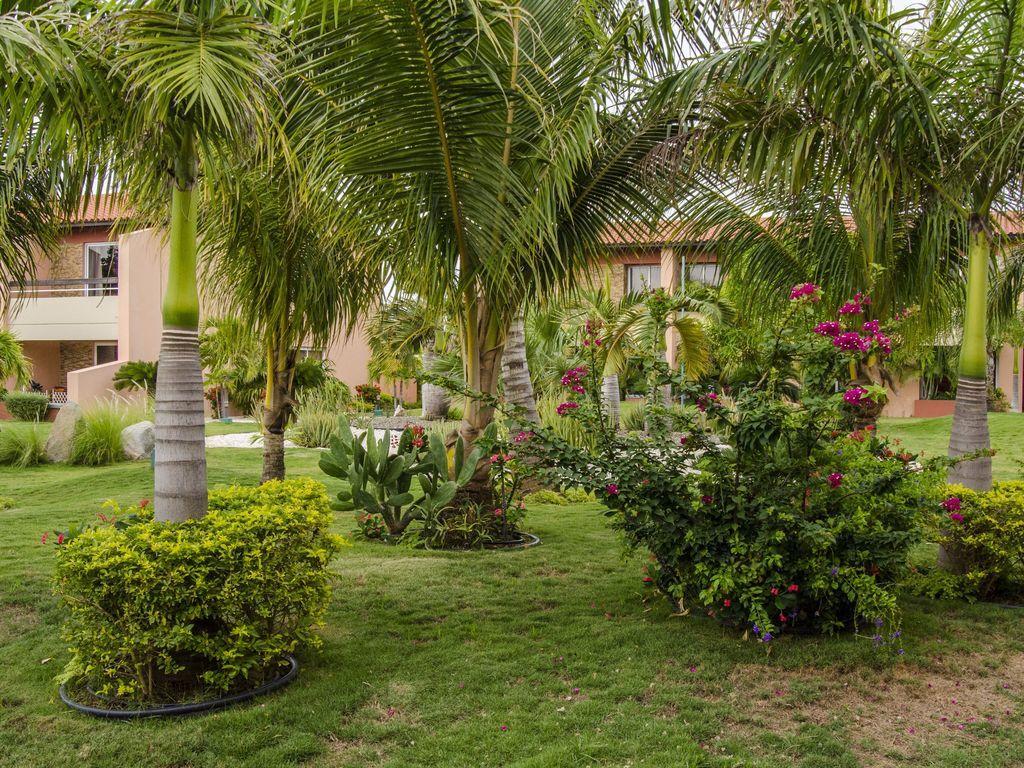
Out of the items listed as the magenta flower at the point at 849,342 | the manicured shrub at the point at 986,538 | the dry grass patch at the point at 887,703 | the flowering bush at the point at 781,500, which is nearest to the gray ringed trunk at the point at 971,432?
the manicured shrub at the point at 986,538

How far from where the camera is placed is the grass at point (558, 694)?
3279 millimetres

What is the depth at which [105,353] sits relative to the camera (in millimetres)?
26344

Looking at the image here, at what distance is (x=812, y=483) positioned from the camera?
427 cm

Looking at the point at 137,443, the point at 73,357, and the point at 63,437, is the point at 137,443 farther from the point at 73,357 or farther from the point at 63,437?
the point at 73,357

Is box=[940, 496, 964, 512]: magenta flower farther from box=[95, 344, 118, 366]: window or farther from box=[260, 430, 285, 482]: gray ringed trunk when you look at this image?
box=[95, 344, 118, 366]: window

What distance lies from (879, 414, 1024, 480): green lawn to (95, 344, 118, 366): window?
23.0 metres

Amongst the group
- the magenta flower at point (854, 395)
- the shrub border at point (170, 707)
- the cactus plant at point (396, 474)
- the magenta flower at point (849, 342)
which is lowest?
the shrub border at point (170, 707)

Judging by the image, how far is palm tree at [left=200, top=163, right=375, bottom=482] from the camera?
6.87m

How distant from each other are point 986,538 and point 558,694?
112 inches

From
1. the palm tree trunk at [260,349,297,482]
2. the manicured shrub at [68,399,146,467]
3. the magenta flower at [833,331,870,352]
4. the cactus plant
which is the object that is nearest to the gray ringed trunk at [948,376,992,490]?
the magenta flower at [833,331,870,352]

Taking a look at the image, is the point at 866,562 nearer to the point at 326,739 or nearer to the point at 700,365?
the point at 326,739

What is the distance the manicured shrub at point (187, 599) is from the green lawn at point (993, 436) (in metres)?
10.6

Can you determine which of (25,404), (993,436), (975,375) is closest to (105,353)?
(25,404)

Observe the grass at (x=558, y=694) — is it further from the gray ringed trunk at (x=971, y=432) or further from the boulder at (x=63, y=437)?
the boulder at (x=63, y=437)
